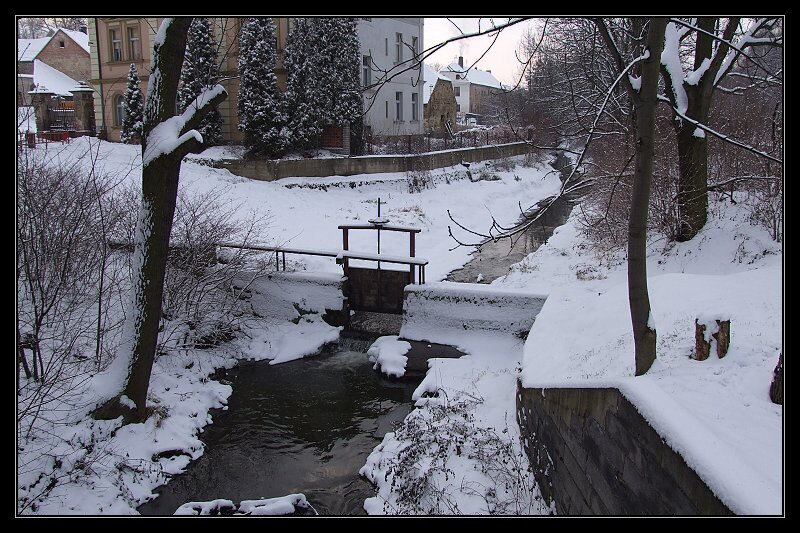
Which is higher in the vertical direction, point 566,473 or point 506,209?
point 506,209

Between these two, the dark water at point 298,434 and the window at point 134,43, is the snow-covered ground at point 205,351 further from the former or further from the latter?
the window at point 134,43

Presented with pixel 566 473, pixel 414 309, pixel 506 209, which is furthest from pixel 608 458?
pixel 506 209

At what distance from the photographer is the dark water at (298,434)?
7598 millimetres

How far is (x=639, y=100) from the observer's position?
505 centimetres

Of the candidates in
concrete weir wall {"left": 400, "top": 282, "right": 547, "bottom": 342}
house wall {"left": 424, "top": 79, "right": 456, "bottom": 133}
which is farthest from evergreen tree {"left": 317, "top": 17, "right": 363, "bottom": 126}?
house wall {"left": 424, "top": 79, "right": 456, "bottom": 133}

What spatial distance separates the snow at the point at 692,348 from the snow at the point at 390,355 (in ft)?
9.18

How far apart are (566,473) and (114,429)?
6043mm

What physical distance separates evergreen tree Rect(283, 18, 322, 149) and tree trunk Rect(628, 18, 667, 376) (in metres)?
22.7

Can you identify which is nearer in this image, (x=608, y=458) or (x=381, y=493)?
(x=608, y=458)

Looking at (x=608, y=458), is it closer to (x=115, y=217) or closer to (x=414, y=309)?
(x=414, y=309)

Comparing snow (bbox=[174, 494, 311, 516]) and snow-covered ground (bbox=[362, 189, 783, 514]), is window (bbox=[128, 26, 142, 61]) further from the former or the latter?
snow (bbox=[174, 494, 311, 516])

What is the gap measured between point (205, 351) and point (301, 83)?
18151 mm

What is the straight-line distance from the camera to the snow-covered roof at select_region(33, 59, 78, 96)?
4709 centimetres

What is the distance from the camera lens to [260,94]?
25562 mm
